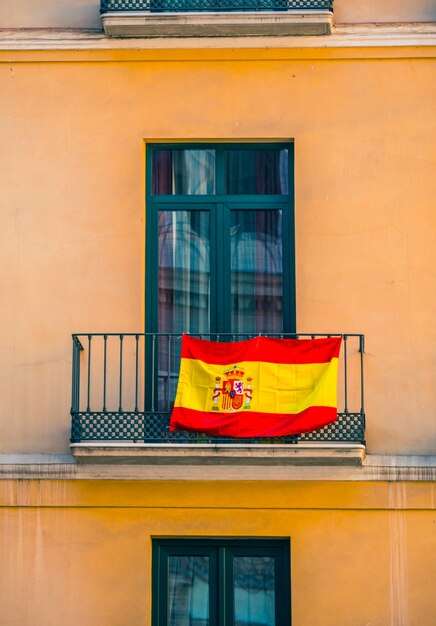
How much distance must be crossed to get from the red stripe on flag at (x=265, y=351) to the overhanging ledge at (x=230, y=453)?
997 mm

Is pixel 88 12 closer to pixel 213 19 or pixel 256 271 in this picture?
pixel 213 19

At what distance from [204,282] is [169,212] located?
0.91 m

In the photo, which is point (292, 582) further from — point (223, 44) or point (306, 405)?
point (223, 44)

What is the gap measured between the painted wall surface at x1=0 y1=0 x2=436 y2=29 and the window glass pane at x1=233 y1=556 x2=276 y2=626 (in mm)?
6309

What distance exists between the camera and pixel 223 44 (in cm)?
2064

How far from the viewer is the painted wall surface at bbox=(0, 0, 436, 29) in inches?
816

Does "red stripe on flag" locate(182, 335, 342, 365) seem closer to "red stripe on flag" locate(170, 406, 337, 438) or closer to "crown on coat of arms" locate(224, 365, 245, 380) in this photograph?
"crown on coat of arms" locate(224, 365, 245, 380)

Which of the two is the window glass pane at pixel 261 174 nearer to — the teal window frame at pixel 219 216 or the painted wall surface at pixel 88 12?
the teal window frame at pixel 219 216

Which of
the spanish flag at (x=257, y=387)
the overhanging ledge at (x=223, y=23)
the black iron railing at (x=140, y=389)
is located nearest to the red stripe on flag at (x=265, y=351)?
the spanish flag at (x=257, y=387)

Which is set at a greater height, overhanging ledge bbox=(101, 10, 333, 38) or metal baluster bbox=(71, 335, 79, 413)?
overhanging ledge bbox=(101, 10, 333, 38)

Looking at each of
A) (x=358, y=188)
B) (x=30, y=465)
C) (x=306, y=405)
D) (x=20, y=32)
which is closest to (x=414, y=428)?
(x=306, y=405)

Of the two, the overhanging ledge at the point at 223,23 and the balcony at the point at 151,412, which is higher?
the overhanging ledge at the point at 223,23

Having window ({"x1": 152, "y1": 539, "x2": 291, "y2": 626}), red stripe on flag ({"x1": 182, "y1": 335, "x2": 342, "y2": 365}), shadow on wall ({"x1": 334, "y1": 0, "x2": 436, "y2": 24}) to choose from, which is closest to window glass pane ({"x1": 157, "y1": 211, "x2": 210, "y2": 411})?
red stripe on flag ({"x1": 182, "y1": 335, "x2": 342, "y2": 365})

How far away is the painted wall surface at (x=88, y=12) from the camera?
20.7 metres
